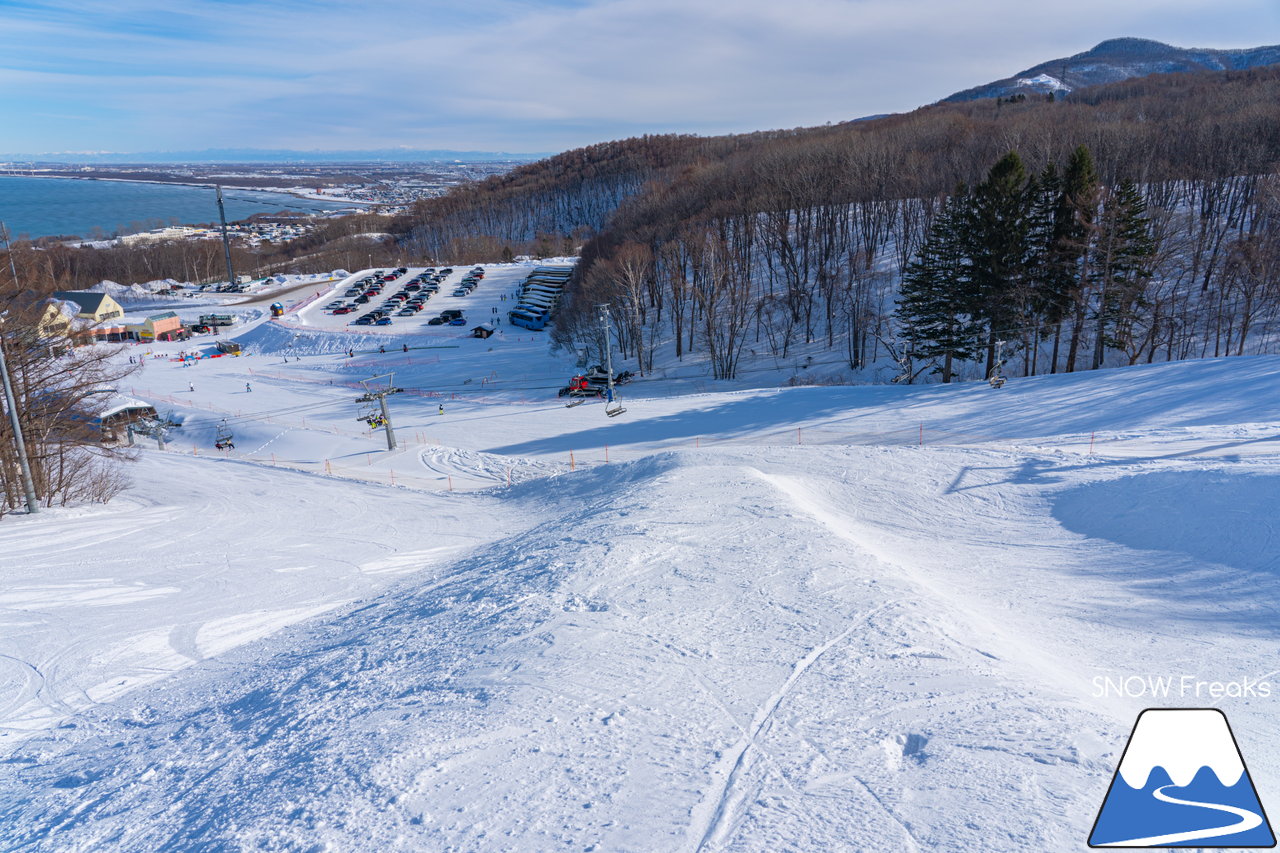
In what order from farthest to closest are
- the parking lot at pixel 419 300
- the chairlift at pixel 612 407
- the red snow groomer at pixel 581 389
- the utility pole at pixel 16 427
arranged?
1. the parking lot at pixel 419 300
2. the red snow groomer at pixel 581 389
3. the chairlift at pixel 612 407
4. the utility pole at pixel 16 427

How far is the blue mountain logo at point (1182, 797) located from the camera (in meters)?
4.29

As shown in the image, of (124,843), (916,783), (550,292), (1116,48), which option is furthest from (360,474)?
(1116,48)

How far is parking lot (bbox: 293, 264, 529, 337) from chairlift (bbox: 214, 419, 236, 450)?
2695 cm

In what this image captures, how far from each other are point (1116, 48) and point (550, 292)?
194855 mm

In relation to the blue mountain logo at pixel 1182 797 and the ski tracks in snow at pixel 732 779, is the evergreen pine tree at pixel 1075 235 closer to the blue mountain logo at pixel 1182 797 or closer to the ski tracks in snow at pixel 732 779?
the ski tracks in snow at pixel 732 779

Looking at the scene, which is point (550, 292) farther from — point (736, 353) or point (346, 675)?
point (346, 675)

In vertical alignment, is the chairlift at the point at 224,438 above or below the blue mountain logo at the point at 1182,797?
below

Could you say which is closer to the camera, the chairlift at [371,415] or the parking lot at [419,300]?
the chairlift at [371,415]

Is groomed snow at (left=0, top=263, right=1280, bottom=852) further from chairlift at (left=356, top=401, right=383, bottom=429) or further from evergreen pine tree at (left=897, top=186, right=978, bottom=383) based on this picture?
chairlift at (left=356, top=401, right=383, bottom=429)

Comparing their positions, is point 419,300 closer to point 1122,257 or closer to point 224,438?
point 224,438

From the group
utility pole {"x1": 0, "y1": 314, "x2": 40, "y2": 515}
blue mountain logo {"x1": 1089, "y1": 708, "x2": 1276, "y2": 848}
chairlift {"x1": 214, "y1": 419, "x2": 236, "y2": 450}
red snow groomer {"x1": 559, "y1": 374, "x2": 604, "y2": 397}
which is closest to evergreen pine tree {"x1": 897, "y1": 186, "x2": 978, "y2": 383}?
red snow groomer {"x1": 559, "y1": 374, "x2": 604, "y2": 397}

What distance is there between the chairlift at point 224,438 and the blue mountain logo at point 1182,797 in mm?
39466

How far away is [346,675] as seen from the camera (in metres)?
8.07

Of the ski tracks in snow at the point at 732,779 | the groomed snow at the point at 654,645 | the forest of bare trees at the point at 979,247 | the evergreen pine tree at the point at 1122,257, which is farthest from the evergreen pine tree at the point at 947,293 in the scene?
the ski tracks in snow at the point at 732,779
